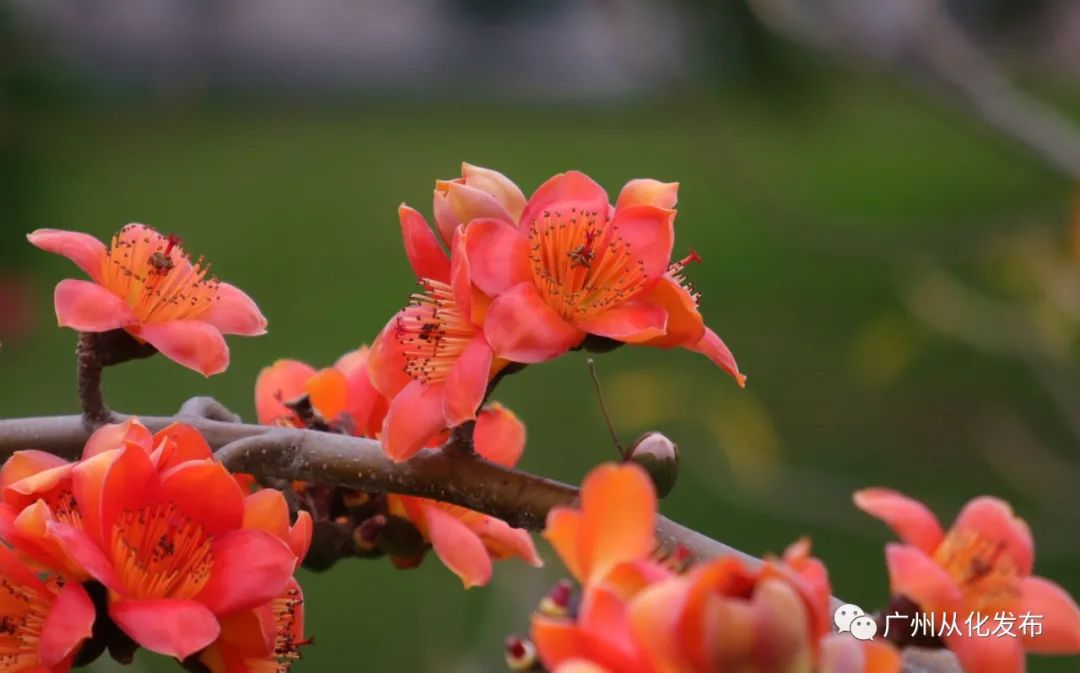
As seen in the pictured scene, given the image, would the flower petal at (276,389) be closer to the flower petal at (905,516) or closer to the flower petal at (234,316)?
the flower petal at (234,316)

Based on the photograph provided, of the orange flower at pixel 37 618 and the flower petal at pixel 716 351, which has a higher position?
the flower petal at pixel 716 351

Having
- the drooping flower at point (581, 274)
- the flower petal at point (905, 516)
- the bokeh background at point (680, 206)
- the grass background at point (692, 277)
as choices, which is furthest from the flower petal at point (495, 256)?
the bokeh background at point (680, 206)

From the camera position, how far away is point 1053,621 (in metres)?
0.29

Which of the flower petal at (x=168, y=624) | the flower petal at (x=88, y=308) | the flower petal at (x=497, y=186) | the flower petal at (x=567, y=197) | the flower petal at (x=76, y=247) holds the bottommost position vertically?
the flower petal at (x=168, y=624)

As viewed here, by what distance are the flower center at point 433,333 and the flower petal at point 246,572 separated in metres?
0.07

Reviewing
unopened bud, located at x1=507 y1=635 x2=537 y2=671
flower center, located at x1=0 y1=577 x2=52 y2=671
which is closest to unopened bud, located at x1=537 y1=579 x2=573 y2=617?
unopened bud, located at x1=507 y1=635 x2=537 y2=671

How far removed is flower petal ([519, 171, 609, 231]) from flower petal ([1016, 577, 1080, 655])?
144 millimetres

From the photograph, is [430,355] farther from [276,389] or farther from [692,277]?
[692,277]

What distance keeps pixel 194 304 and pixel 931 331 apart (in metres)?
3.29

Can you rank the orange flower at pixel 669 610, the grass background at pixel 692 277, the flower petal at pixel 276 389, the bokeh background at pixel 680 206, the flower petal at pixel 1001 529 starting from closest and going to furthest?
the orange flower at pixel 669 610 < the flower petal at pixel 1001 529 < the flower petal at pixel 276 389 < the bokeh background at pixel 680 206 < the grass background at pixel 692 277

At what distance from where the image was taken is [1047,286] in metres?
1.51

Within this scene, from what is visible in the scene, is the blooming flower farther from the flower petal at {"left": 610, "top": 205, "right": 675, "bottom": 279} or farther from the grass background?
the grass background

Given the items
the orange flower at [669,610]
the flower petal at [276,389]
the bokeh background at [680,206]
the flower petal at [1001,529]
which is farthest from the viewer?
the bokeh background at [680,206]

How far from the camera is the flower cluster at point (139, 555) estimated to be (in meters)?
0.29
